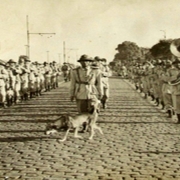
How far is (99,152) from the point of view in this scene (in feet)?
27.1

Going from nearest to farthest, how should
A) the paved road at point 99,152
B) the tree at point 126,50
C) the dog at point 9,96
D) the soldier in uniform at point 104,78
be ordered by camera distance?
1. the paved road at point 99,152
2. the soldier in uniform at point 104,78
3. the dog at point 9,96
4. the tree at point 126,50

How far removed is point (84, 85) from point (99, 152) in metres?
2.85

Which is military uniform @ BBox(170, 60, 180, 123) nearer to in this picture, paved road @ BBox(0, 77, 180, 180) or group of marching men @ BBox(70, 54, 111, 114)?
paved road @ BBox(0, 77, 180, 180)

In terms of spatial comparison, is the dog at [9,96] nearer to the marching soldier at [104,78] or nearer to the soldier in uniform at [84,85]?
the marching soldier at [104,78]

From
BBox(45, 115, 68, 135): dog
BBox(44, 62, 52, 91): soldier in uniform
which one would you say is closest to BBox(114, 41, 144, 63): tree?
BBox(44, 62, 52, 91): soldier in uniform

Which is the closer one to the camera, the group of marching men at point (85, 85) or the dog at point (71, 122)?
the dog at point (71, 122)

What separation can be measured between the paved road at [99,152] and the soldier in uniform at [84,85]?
930 millimetres

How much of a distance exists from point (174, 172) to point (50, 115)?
8.07 meters

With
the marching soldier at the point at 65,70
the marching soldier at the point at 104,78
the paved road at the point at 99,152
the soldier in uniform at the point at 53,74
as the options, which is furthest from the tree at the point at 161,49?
the paved road at the point at 99,152

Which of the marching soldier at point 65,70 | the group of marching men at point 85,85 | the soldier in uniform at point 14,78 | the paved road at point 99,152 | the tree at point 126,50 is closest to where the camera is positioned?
the paved road at point 99,152

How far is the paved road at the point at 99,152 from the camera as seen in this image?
6.74 metres

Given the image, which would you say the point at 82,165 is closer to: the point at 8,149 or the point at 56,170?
the point at 56,170

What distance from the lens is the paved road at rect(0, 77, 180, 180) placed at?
265 inches

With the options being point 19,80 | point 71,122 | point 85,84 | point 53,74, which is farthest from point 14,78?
point 53,74
